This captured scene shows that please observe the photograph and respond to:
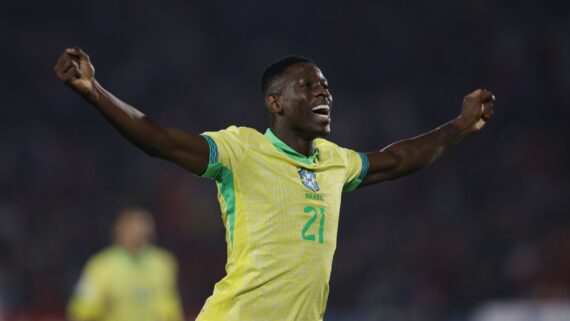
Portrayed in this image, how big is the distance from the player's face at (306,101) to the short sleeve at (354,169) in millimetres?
352

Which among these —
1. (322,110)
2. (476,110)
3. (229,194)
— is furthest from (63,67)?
(476,110)

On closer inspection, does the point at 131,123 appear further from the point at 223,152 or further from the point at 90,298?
the point at 90,298

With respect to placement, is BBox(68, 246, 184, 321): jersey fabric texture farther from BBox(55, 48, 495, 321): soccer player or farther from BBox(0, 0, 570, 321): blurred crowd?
BBox(55, 48, 495, 321): soccer player

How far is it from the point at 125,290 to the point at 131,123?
4494 mm

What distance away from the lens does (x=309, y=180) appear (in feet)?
14.6

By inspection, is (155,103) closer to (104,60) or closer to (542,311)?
(104,60)

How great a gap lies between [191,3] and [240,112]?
9.05 feet

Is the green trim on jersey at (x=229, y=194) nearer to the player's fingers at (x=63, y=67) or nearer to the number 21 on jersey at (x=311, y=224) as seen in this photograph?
the number 21 on jersey at (x=311, y=224)

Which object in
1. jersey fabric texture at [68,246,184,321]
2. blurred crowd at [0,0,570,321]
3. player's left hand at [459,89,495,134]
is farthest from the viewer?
blurred crowd at [0,0,570,321]

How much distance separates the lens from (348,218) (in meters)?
13.7

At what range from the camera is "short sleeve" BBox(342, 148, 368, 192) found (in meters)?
4.83

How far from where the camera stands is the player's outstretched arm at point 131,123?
12.5ft

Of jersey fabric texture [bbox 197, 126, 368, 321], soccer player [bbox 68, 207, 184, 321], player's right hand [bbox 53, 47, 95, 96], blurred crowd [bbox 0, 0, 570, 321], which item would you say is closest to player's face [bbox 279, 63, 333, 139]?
jersey fabric texture [bbox 197, 126, 368, 321]

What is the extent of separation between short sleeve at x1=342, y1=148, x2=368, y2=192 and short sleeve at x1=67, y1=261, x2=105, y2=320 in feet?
12.4
